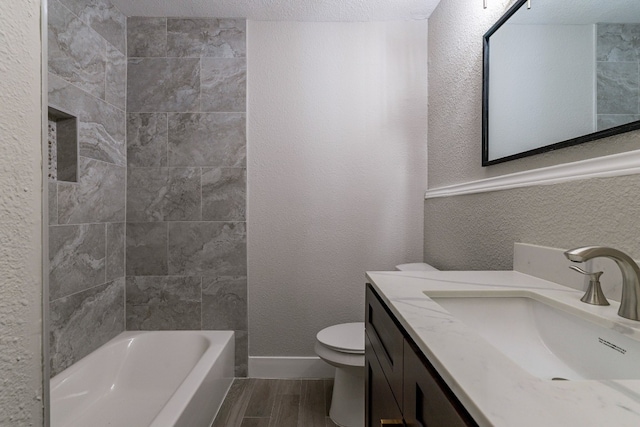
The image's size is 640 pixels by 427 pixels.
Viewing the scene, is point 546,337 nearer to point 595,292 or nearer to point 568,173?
point 595,292

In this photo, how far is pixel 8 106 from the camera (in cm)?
55

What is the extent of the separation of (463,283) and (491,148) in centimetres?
71

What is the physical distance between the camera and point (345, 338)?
Answer: 1807 millimetres

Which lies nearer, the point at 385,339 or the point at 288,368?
the point at 385,339

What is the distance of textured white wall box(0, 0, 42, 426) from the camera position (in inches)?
21.4

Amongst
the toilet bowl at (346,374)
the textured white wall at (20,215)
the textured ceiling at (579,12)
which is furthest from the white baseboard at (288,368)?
the textured ceiling at (579,12)

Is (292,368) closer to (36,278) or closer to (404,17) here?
(36,278)

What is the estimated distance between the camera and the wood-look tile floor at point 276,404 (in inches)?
70.1

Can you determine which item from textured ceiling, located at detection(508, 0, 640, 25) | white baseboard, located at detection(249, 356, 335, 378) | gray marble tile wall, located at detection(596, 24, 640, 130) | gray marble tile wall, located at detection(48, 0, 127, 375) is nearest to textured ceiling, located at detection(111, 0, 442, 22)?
gray marble tile wall, located at detection(48, 0, 127, 375)

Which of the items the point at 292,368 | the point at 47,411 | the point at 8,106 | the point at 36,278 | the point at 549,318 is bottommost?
the point at 292,368

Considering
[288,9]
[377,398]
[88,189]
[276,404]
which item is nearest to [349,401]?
[276,404]

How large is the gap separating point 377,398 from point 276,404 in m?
1.12

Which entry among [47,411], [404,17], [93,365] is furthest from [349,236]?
[47,411]

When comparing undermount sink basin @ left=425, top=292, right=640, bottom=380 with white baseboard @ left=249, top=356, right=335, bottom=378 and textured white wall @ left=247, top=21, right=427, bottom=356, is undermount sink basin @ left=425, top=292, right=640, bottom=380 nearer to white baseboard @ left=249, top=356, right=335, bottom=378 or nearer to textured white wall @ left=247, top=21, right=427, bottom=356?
textured white wall @ left=247, top=21, right=427, bottom=356
